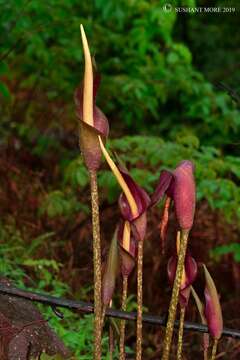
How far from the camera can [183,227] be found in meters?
1.57

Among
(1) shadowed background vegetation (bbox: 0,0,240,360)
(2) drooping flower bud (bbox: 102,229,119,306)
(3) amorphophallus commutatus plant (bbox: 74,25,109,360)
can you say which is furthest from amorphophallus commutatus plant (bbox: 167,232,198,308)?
(1) shadowed background vegetation (bbox: 0,0,240,360)

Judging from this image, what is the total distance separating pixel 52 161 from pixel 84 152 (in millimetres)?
4025

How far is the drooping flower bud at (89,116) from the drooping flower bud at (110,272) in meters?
0.27

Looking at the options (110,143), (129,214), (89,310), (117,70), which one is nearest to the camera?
(129,214)

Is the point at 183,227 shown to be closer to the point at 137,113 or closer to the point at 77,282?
the point at 77,282

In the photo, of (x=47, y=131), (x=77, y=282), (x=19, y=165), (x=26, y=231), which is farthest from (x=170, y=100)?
(x=77, y=282)

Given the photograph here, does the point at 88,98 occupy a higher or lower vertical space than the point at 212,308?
higher

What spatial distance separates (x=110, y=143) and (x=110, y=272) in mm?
2368

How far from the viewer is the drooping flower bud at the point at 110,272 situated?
166 cm

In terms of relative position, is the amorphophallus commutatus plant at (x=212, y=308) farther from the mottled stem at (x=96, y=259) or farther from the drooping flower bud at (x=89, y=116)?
the drooping flower bud at (x=89, y=116)

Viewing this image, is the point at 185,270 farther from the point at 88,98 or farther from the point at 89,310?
the point at 88,98

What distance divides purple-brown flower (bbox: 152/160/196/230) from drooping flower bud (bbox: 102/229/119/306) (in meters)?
0.19

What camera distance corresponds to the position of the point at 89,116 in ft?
4.84

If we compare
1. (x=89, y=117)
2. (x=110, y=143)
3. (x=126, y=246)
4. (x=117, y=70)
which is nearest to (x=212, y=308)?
(x=126, y=246)
